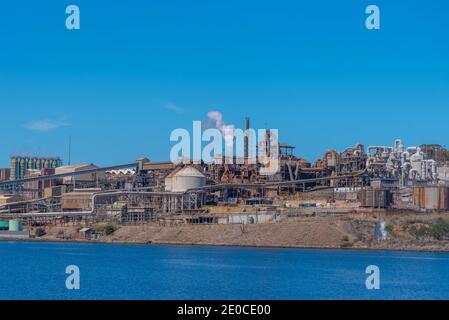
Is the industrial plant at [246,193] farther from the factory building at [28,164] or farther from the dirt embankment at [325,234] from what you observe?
the factory building at [28,164]

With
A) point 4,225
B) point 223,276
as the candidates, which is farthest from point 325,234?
point 4,225

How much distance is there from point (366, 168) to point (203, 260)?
44.2m

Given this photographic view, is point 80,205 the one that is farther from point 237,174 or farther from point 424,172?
point 424,172

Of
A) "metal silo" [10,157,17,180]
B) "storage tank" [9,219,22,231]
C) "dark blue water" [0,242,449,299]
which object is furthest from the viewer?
"metal silo" [10,157,17,180]

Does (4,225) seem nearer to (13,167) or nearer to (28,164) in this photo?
(13,167)

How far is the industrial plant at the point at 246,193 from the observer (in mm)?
91250

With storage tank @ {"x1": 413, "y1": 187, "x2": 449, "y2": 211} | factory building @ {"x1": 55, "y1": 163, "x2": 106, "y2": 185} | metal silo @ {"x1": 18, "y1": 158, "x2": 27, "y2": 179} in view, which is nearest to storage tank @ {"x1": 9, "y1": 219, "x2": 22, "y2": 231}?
factory building @ {"x1": 55, "y1": 163, "x2": 106, "y2": 185}

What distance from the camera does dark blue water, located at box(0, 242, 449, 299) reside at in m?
39.2

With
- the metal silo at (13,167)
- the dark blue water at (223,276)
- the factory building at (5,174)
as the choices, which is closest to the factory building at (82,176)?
the factory building at (5,174)

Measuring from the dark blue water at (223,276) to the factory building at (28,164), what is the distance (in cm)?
10131

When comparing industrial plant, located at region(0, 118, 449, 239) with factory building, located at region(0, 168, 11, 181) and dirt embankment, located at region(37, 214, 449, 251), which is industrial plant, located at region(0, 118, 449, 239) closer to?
dirt embankment, located at region(37, 214, 449, 251)

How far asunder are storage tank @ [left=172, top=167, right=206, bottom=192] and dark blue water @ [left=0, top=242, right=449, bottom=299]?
3266 cm

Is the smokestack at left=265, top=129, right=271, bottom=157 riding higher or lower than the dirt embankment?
higher
